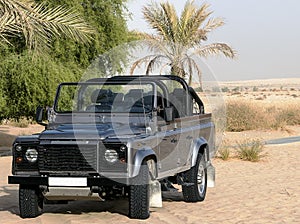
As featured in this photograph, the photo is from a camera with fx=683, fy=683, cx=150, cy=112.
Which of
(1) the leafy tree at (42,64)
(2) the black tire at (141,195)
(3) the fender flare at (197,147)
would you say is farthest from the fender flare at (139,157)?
(1) the leafy tree at (42,64)

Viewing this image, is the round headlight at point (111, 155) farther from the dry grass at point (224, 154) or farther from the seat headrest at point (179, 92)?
the dry grass at point (224, 154)

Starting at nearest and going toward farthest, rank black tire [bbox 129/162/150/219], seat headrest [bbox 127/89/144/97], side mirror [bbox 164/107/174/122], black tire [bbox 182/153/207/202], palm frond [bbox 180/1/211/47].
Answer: black tire [bbox 129/162/150/219]
side mirror [bbox 164/107/174/122]
seat headrest [bbox 127/89/144/97]
black tire [bbox 182/153/207/202]
palm frond [bbox 180/1/211/47]

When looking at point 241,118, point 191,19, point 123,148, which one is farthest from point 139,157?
point 241,118

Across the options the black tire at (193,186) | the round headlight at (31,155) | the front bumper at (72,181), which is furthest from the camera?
the black tire at (193,186)

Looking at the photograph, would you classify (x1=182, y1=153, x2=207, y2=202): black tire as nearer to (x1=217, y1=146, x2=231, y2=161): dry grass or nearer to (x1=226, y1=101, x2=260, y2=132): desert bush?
(x1=217, y1=146, x2=231, y2=161): dry grass

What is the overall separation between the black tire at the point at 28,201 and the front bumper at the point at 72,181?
0.40 metres

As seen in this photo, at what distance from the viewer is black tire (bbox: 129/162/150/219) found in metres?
9.55

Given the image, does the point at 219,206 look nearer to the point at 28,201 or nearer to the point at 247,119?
the point at 28,201

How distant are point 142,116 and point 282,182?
5.48m

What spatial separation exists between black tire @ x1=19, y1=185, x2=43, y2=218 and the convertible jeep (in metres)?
0.01

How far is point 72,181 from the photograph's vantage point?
371 inches

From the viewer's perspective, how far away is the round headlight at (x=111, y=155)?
937cm

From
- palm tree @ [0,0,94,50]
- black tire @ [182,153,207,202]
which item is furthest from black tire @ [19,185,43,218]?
palm tree @ [0,0,94,50]

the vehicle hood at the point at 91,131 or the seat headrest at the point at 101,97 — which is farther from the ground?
the seat headrest at the point at 101,97
